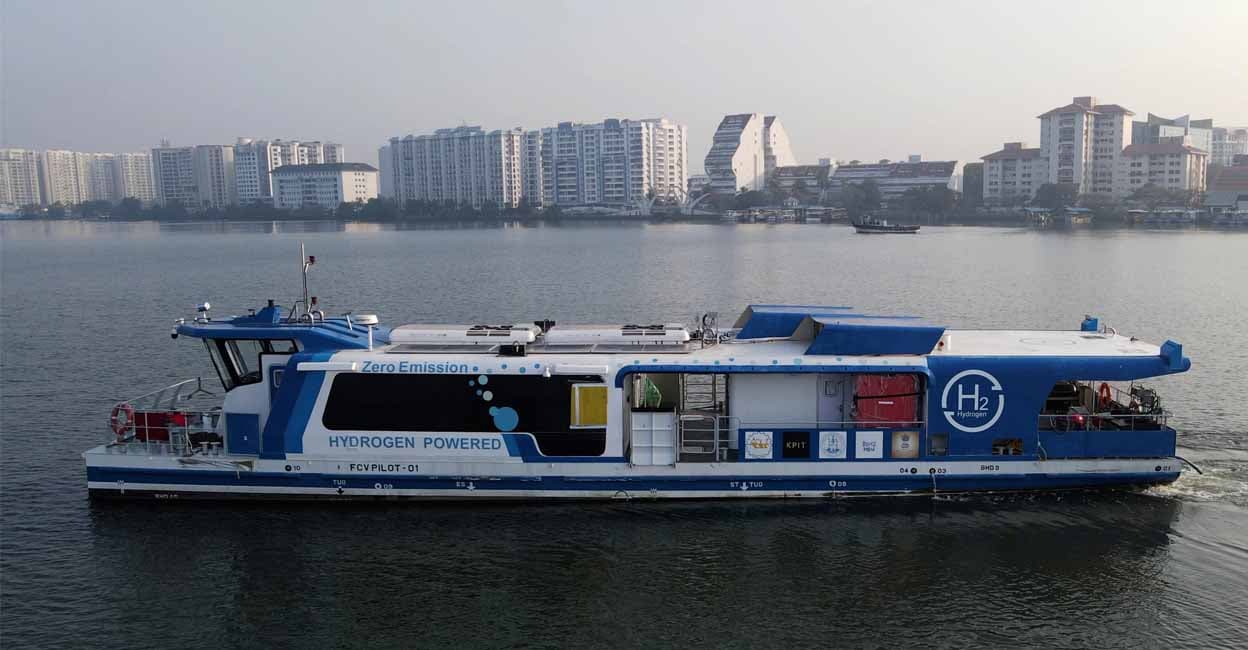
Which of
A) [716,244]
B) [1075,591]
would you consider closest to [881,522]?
[1075,591]

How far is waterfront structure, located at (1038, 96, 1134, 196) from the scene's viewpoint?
578 ft

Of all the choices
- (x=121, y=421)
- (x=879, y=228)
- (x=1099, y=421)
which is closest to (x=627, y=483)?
(x=1099, y=421)

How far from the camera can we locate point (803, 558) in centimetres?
1603

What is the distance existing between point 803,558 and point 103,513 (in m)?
13.2

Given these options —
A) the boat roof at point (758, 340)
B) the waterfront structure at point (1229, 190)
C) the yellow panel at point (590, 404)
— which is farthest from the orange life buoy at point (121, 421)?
the waterfront structure at point (1229, 190)

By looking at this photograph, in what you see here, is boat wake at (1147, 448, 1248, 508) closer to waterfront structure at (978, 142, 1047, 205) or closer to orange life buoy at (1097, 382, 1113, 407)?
orange life buoy at (1097, 382, 1113, 407)

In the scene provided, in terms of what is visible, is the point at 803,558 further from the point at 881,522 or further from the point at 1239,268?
the point at 1239,268

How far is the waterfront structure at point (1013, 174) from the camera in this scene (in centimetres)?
18225

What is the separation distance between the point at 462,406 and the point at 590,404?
241 centimetres

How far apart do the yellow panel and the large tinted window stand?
4.1 inches

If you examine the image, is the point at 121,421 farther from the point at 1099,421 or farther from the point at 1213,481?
the point at 1213,481

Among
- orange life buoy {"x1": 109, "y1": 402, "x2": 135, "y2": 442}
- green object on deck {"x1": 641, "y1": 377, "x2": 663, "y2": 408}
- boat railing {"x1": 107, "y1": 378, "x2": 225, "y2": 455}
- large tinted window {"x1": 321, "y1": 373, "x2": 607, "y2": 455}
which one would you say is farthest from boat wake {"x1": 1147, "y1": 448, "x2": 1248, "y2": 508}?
orange life buoy {"x1": 109, "y1": 402, "x2": 135, "y2": 442}

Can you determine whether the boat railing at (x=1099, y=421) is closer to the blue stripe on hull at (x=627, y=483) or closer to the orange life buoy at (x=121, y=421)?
the blue stripe on hull at (x=627, y=483)

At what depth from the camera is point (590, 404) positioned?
17562 millimetres
